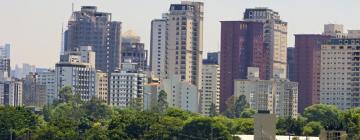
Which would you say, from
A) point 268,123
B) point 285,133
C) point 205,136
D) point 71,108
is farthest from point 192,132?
point 71,108

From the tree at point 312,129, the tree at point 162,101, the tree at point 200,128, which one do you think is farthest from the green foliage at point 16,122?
the tree at point 162,101

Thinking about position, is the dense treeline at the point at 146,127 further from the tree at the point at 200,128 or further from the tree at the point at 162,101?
the tree at the point at 162,101

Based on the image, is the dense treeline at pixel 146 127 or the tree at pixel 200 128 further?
the tree at pixel 200 128

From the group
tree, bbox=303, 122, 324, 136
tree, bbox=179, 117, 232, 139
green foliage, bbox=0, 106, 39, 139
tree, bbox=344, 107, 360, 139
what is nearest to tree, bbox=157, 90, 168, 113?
green foliage, bbox=0, 106, 39, 139

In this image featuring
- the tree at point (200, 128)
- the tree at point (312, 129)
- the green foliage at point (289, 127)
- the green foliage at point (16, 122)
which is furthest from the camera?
the green foliage at point (16, 122)

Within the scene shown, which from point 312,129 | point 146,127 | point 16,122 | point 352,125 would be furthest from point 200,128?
point 16,122

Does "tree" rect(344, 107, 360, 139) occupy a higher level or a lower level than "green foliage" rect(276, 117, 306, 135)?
higher

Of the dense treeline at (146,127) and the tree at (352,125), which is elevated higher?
the tree at (352,125)

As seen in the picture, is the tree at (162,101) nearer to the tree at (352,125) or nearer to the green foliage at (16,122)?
the green foliage at (16,122)

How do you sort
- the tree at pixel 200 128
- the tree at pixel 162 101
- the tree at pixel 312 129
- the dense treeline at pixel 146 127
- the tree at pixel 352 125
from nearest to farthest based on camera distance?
the tree at pixel 352 125
the dense treeline at pixel 146 127
the tree at pixel 200 128
the tree at pixel 312 129
the tree at pixel 162 101

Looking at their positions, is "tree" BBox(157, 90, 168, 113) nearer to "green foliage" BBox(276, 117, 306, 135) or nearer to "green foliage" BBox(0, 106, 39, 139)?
"green foliage" BBox(0, 106, 39, 139)

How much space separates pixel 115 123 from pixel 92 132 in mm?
1869

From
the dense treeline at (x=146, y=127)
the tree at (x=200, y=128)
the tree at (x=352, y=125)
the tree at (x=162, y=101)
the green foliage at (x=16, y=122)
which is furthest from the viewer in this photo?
the tree at (x=162, y=101)

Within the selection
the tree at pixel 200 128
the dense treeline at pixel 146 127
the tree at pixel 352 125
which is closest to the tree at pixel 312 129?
the dense treeline at pixel 146 127
